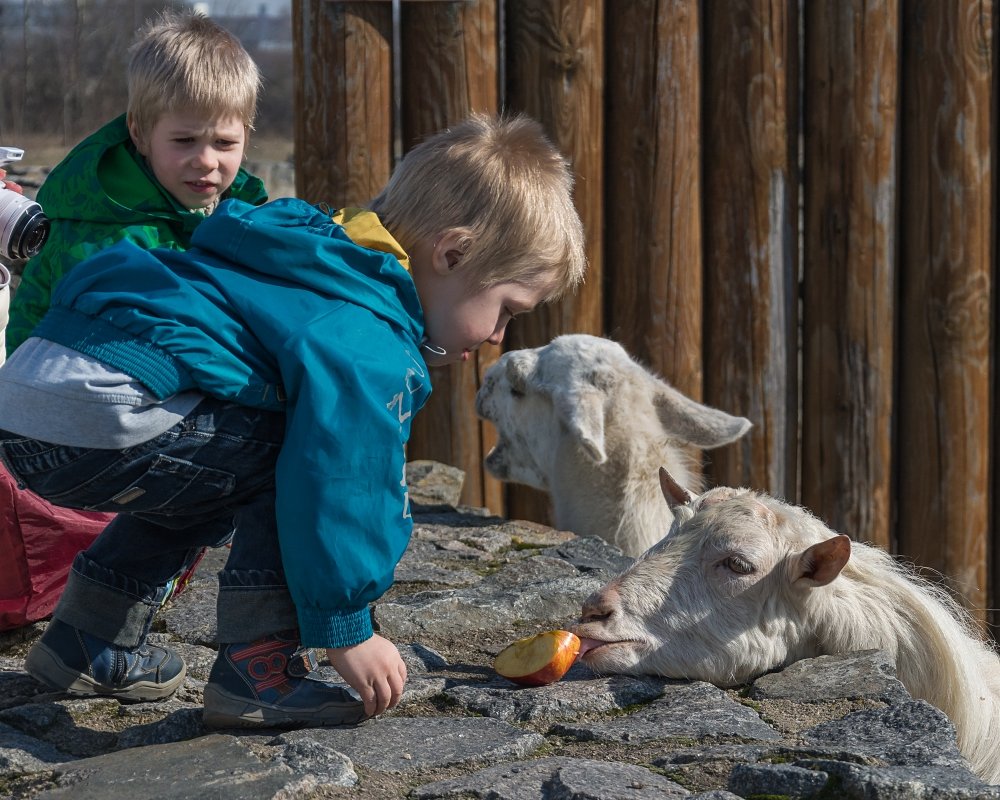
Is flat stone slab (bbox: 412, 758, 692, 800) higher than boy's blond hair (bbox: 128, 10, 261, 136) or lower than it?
lower

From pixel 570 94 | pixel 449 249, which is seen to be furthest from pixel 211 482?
pixel 570 94

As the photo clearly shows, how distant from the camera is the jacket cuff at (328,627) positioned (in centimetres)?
282

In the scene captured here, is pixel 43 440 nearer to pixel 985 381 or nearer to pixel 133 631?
pixel 133 631

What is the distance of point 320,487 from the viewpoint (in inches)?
109

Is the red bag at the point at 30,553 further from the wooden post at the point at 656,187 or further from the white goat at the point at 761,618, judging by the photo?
the wooden post at the point at 656,187

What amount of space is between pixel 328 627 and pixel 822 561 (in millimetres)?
1295

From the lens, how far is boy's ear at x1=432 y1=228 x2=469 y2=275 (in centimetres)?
321

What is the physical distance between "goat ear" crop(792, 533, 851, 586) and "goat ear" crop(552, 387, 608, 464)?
2.37m

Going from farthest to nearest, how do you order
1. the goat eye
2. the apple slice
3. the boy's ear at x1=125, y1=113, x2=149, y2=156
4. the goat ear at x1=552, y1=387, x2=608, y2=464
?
1. the goat ear at x1=552, y1=387, x2=608, y2=464
2. the boy's ear at x1=125, y1=113, x2=149, y2=156
3. the goat eye
4. the apple slice

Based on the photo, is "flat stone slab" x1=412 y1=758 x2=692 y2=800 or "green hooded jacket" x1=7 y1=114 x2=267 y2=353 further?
"green hooded jacket" x1=7 y1=114 x2=267 y2=353

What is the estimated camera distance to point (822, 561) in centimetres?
335

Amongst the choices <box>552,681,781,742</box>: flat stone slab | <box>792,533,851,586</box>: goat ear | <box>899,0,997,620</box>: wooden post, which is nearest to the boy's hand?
<box>552,681,781,742</box>: flat stone slab

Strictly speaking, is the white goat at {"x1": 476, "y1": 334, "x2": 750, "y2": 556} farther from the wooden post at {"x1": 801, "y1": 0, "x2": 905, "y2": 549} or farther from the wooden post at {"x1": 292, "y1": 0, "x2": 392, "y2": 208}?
the wooden post at {"x1": 292, "y1": 0, "x2": 392, "y2": 208}

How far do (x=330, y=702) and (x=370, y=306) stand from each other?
0.90 meters
